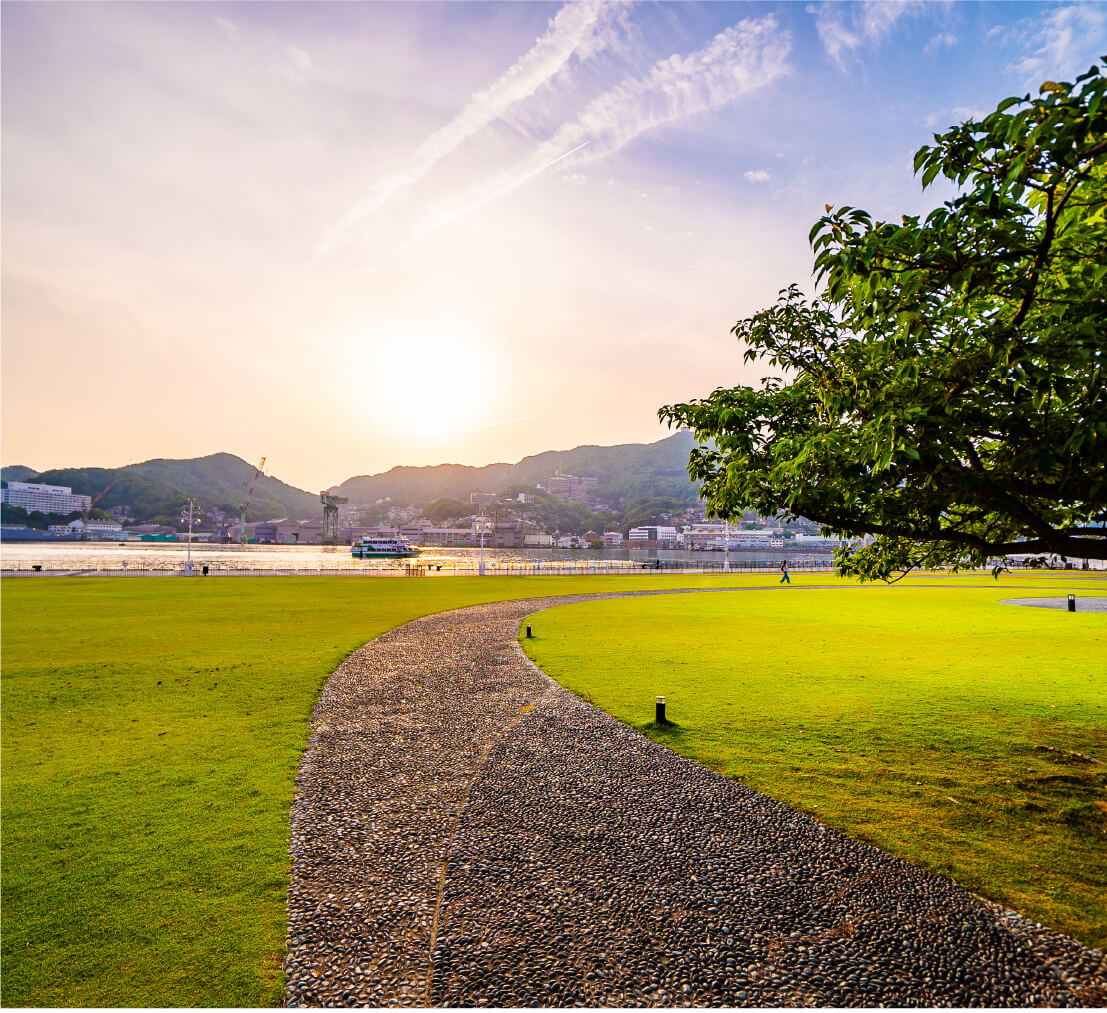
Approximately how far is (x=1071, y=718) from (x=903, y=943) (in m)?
10.1

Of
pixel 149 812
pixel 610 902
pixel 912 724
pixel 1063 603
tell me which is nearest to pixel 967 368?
pixel 610 902

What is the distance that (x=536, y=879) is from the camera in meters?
5.95

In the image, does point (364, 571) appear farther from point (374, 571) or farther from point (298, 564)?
point (298, 564)

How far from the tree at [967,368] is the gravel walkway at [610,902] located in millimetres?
4086

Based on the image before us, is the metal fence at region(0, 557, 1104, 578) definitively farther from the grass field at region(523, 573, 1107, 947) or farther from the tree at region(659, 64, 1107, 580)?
the tree at region(659, 64, 1107, 580)

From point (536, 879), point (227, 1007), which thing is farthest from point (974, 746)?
point (227, 1007)

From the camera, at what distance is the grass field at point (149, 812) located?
4.75 meters

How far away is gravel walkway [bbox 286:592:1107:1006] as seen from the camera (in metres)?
4.50

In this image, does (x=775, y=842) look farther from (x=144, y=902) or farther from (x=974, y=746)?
(x=144, y=902)

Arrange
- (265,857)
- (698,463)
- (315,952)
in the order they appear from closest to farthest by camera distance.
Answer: (315,952), (265,857), (698,463)

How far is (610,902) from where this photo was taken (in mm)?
5559

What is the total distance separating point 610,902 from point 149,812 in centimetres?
599

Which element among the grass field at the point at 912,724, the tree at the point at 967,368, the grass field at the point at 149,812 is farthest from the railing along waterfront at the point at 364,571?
the tree at the point at 967,368

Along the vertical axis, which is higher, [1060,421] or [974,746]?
[1060,421]
